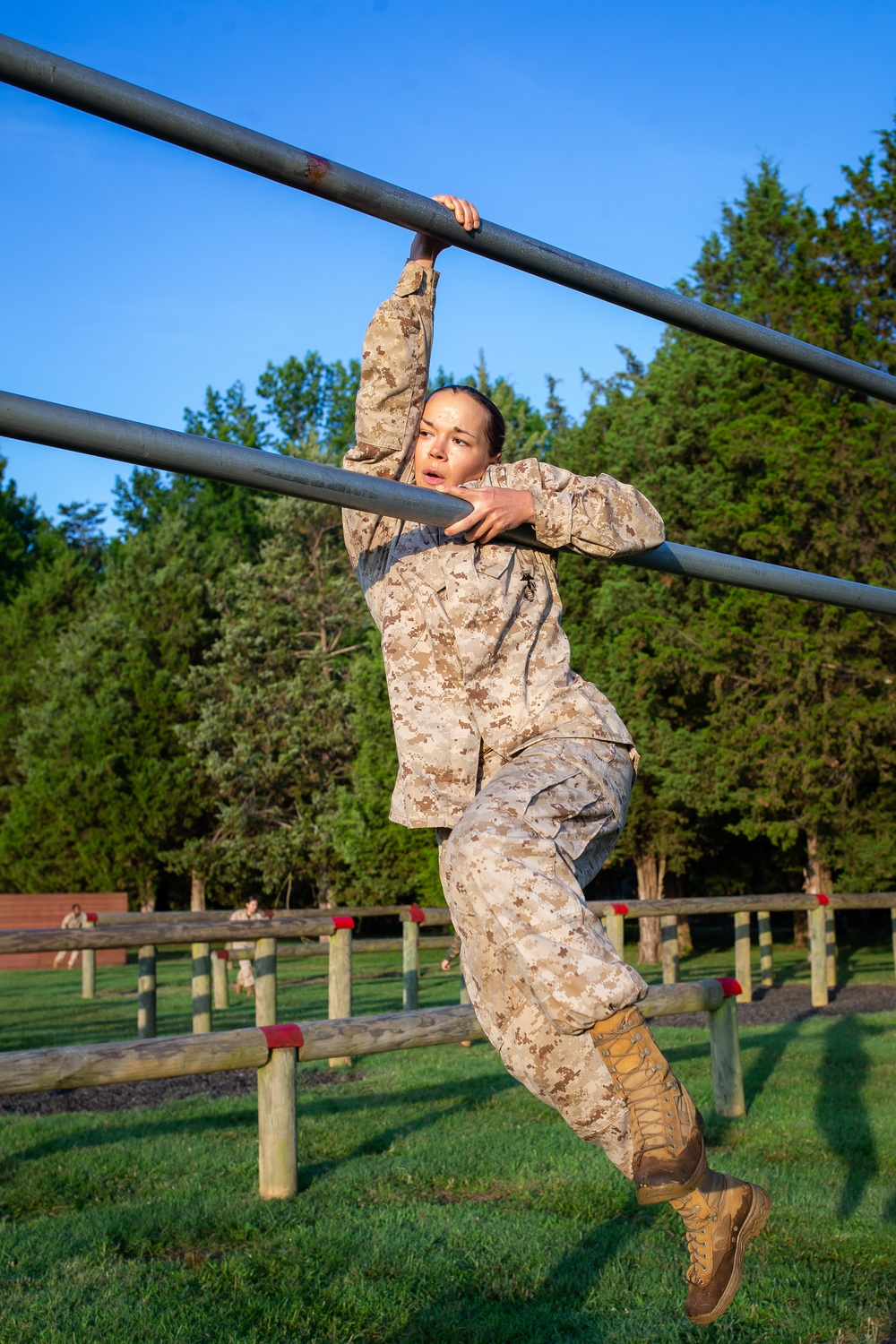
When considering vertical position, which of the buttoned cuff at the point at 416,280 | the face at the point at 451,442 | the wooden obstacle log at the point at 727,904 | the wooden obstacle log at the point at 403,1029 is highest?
the buttoned cuff at the point at 416,280

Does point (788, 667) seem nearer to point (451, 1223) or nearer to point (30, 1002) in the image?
point (30, 1002)

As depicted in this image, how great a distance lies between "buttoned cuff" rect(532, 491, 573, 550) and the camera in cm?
221

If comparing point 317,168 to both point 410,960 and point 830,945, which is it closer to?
point 410,960

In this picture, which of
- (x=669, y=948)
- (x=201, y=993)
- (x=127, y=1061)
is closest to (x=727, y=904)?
(x=669, y=948)

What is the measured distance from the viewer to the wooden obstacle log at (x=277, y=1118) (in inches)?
198

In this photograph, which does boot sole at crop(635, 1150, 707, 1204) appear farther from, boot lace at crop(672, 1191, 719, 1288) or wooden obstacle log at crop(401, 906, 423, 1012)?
wooden obstacle log at crop(401, 906, 423, 1012)

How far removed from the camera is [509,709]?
238 centimetres

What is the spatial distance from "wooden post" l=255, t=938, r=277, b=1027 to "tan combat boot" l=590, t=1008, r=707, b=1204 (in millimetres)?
6436

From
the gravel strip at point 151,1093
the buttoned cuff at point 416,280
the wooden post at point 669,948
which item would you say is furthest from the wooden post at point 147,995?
the buttoned cuff at point 416,280

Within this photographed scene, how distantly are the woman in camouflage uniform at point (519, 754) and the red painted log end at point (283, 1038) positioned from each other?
2.82 m

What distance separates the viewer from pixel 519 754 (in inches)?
92.5

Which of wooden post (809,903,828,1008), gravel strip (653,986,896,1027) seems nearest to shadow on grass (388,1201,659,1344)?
gravel strip (653,986,896,1027)

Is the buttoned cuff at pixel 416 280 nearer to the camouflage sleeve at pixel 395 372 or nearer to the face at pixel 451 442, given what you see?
the camouflage sleeve at pixel 395 372

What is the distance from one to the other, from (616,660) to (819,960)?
11140 mm
